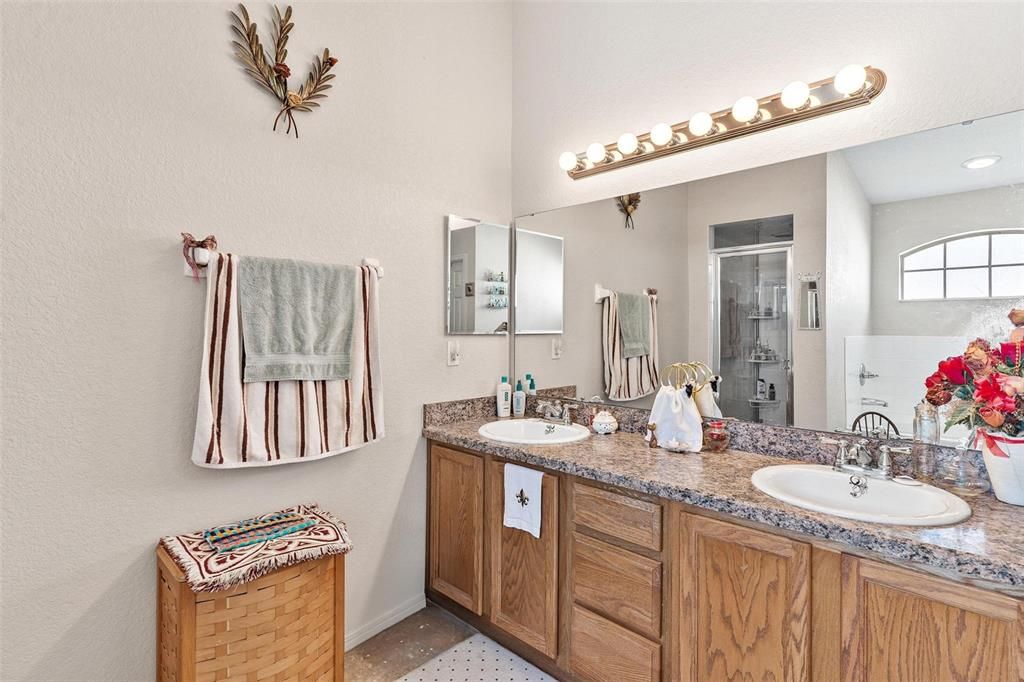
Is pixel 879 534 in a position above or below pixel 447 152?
below

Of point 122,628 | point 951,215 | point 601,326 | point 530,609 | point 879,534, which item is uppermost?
point 951,215

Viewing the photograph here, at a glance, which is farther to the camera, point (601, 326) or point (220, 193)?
point (601, 326)

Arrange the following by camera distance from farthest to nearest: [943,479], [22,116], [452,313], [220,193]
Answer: [452,313] → [220,193] → [943,479] → [22,116]

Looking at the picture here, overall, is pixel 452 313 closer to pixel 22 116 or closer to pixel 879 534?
pixel 22 116

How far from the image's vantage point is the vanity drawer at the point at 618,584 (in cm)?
148

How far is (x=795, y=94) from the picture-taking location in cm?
161

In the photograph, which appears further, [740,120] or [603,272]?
[603,272]

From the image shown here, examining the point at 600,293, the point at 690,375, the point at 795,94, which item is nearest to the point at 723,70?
the point at 795,94

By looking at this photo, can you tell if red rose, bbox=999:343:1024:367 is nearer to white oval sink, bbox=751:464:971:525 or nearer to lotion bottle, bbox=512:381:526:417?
white oval sink, bbox=751:464:971:525

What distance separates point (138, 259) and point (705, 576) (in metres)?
1.88

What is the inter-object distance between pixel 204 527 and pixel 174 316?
69cm

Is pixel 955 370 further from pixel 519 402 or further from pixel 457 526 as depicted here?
pixel 457 526

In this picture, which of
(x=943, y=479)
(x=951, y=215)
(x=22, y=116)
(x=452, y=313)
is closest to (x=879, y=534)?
(x=943, y=479)

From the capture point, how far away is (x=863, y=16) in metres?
1.56
